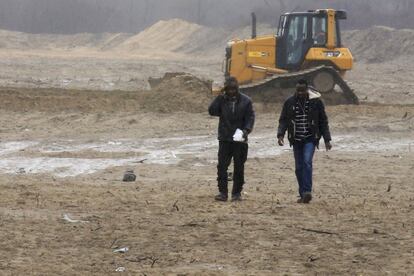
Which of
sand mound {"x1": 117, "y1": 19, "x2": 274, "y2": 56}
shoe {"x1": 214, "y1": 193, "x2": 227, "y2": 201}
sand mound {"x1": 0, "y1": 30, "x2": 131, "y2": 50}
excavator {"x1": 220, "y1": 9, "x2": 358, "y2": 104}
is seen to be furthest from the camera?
sand mound {"x1": 0, "y1": 30, "x2": 131, "y2": 50}

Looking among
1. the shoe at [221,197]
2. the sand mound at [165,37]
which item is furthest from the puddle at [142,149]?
the sand mound at [165,37]

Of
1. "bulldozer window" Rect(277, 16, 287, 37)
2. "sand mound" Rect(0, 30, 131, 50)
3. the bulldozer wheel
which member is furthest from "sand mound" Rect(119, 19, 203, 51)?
the bulldozer wheel

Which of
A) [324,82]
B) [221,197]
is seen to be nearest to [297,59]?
[324,82]

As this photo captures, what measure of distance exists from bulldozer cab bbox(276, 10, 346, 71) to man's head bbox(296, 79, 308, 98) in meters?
13.3

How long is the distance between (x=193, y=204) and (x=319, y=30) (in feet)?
47.0

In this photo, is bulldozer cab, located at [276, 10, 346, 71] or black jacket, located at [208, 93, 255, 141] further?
bulldozer cab, located at [276, 10, 346, 71]

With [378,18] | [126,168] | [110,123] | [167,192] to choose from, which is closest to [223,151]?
[167,192]

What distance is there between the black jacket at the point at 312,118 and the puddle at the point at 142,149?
5554mm

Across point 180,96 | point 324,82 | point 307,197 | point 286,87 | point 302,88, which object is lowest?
point 180,96

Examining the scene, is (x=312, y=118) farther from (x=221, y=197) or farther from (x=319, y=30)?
(x=319, y=30)

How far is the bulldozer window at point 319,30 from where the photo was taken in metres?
23.7

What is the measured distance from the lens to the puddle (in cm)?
1583

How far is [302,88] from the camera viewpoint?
1035cm

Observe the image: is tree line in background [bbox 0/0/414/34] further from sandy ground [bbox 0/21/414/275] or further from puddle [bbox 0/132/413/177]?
puddle [bbox 0/132/413/177]
